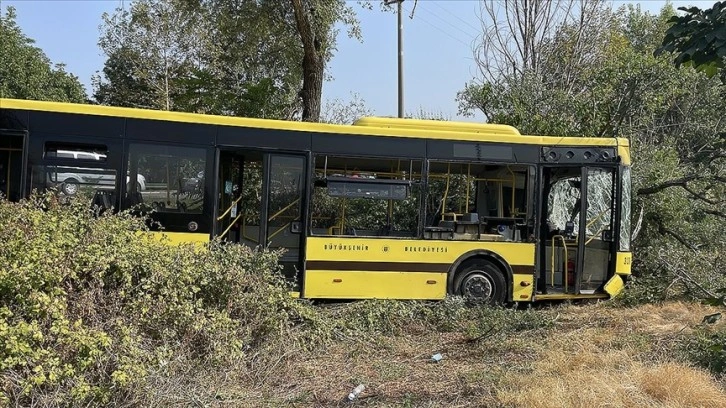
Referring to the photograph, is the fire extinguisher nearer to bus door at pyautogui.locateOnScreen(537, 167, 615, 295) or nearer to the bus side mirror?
bus door at pyautogui.locateOnScreen(537, 167, 615, 295)

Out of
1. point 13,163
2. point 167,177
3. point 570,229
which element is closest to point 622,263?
point 570,229

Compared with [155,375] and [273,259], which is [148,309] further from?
[273,259]

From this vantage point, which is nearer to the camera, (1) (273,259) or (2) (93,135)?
(1) (273,259)

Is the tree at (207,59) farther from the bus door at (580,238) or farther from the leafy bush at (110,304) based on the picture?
the leafy bush at (110,304)

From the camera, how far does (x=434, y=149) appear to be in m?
9.68

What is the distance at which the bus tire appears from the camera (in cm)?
848

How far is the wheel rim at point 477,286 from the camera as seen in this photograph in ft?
31.7

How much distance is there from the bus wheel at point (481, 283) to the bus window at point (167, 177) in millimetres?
4057

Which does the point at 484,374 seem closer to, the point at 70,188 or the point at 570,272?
the point at 570,272

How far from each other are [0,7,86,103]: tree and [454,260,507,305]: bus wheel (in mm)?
24021

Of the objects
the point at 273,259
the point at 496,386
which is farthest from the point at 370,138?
the point at 496,386

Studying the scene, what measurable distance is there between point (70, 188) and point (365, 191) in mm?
4091

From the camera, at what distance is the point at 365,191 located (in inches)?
370

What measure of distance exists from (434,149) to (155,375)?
19.9ft
